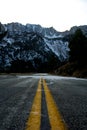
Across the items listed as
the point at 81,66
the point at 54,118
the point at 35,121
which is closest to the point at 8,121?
the point at 35,121

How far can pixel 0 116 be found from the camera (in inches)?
144

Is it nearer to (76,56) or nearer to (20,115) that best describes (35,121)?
(20,115)

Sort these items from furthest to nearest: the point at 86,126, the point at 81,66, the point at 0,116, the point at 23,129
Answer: the point at 81,66, the point at 0,116, the point at 86,126, the point at 23,129

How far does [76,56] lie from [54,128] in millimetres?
55841

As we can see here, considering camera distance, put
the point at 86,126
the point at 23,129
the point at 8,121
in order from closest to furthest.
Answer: the point at 23,129 → the point at 86,126 → the point at 8,121

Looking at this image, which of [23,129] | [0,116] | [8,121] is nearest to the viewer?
[23,129]

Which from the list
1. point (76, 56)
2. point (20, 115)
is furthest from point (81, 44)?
point (20, 115)

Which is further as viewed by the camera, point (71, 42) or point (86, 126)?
point (71, 42)

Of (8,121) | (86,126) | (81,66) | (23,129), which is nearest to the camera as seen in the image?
(23,129)

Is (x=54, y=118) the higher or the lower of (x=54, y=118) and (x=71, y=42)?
the lower

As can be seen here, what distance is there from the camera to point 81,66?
57.2 meters

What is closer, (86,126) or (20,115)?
(86,126)

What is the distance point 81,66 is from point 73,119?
5427cm

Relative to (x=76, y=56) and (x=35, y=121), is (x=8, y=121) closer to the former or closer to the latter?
(x=35, y=121)
